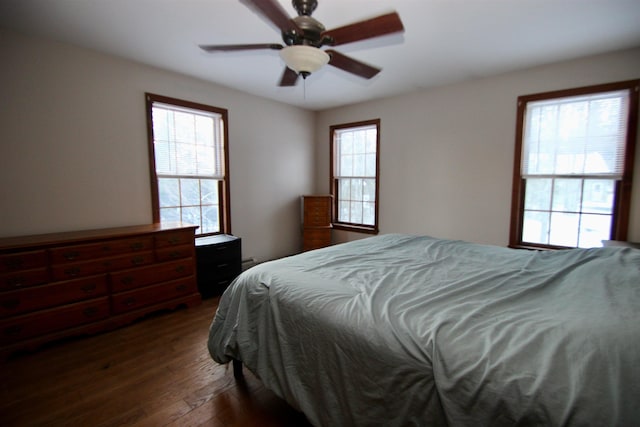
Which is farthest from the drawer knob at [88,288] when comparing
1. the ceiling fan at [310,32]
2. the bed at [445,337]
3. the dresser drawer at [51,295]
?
the ceiling fan at [310,32]

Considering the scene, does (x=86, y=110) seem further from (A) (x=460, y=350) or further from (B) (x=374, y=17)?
(A) (x=460, y=350)

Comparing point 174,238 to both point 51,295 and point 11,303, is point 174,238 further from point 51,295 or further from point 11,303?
point 11,303

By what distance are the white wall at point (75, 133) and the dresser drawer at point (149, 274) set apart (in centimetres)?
67

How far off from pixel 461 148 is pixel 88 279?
416cm

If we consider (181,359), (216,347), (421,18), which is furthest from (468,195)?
(181,359)

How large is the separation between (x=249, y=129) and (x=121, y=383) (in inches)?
127

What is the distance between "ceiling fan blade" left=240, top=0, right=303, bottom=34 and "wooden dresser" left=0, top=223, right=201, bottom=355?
2.15m

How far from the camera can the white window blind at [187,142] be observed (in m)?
3.25

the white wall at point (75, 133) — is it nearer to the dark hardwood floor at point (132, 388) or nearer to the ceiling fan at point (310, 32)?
the dark hardwood floor at point (132, 388)

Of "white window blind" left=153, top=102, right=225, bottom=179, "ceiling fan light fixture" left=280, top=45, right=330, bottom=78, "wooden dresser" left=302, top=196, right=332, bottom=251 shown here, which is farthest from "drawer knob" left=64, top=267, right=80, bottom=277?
"wooden dresser" left=302, top=196, right=332, bottom=251

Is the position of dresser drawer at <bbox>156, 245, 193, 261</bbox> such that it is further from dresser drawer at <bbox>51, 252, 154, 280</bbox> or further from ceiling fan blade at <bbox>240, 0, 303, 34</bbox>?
ceiling fan blade at <bbox>240, 0, 303, 34</bbox>

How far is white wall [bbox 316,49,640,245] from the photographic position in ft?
9.64

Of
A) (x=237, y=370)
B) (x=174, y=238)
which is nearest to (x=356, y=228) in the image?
(x=174, y=238)

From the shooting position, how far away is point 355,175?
15.5 feet
